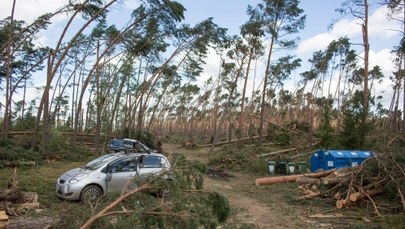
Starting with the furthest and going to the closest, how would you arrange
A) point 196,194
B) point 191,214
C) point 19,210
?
point 19,210
point 196,194
point 191,214

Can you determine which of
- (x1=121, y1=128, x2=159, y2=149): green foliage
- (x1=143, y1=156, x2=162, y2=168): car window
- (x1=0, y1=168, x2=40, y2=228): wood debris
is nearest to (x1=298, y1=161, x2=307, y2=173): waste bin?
(x1=143, y1=156, x2=162, y2=168): car window

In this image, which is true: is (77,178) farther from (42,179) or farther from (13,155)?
(13,155)

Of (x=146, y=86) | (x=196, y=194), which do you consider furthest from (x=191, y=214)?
(x=146, y=86)

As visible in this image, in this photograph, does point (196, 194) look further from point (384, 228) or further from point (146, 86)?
point (146, 86)

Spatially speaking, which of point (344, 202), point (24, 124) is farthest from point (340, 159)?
point (24, 124)

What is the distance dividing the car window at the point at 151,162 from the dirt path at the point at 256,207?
0.95 metres

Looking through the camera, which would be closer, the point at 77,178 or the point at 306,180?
the point at 77,178

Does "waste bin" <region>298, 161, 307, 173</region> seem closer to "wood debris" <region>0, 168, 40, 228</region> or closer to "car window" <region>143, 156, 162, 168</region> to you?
"car window" <region>143, 156, 162, 168</region>

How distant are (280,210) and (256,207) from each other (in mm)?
793

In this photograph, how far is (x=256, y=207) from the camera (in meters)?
12.2

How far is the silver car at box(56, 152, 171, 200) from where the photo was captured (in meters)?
11.6

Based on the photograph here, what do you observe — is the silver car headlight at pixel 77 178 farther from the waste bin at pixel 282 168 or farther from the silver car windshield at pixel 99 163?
the waste bin at pixel 282 168

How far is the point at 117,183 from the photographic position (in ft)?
39.8

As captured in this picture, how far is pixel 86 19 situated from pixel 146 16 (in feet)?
12.0
